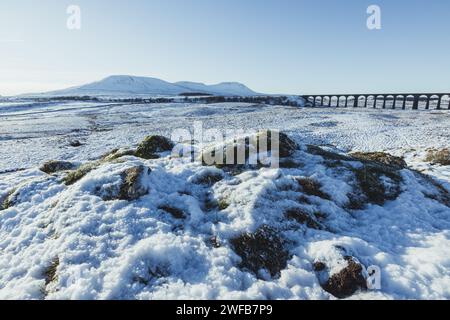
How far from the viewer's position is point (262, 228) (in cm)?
840

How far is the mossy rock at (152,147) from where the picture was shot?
13797 millimetres

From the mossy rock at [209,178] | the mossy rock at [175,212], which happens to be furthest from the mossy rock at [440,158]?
the mossy rock at [175,212]

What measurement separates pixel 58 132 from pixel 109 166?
3953 cm

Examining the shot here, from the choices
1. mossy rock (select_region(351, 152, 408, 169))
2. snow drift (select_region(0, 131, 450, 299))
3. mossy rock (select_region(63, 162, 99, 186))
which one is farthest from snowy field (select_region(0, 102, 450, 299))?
mossy rock (select_region(351, 152, 408, 169))

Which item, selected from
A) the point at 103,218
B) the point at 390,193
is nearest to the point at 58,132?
the point at 103,218

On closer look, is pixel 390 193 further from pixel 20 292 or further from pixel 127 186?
pixel 20 292

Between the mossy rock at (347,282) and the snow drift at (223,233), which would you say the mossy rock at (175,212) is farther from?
the mossy rock at (347,282)

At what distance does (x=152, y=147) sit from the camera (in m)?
14.4

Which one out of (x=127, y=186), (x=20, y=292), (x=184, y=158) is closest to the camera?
(x=20, y=292)

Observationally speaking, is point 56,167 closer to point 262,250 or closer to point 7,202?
point 7,202

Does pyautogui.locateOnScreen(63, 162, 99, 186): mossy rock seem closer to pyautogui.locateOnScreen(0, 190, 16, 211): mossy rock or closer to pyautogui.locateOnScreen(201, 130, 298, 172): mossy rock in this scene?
pyautogui.locateOnScreen(0, 190, 16, 211): mossy rock

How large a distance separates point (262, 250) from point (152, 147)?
8.26 meters

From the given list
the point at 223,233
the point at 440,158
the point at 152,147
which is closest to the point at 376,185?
the point at 223,233
